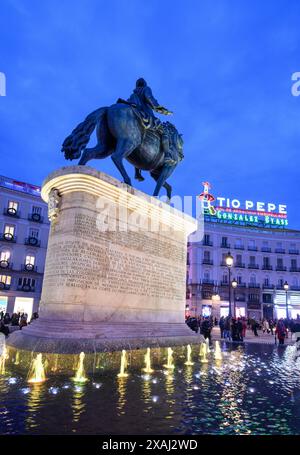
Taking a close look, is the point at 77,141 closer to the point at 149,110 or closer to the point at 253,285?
the point at 149,110

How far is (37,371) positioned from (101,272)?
8.77 ft

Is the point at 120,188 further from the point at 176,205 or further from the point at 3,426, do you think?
the point at 3,426

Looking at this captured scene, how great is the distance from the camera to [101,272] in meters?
7.95

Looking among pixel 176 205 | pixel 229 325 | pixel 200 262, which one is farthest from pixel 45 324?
pixel 200 262

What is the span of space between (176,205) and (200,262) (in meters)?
53.1

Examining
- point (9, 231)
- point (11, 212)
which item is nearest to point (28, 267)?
point (9, 231)

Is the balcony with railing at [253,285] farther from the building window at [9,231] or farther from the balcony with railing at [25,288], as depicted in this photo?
the building window at [9,231]

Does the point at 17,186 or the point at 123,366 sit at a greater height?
the point at 17,186

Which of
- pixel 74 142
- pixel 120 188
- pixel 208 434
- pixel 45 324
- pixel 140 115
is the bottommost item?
pixel 208 434

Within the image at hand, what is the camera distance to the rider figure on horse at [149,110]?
10009 millimetres

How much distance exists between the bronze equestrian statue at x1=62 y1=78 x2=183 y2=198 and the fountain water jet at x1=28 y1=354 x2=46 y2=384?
5190 mm

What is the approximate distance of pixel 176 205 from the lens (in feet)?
38.5

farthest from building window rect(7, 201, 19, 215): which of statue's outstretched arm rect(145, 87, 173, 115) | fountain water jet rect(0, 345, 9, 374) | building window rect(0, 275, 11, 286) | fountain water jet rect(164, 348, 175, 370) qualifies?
fountain water jet rect(164, 348, 175, 370)

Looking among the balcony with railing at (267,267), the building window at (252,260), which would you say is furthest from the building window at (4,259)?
the balcony with railing at (267,267)
